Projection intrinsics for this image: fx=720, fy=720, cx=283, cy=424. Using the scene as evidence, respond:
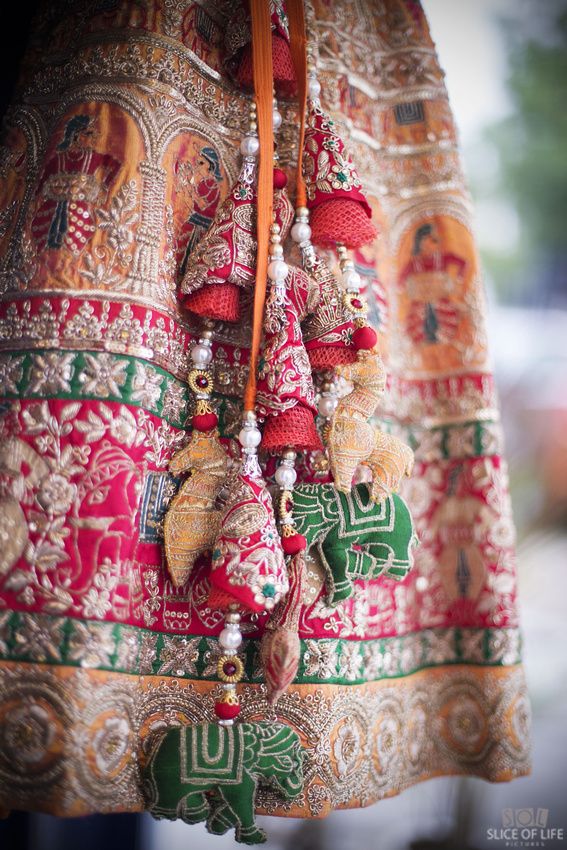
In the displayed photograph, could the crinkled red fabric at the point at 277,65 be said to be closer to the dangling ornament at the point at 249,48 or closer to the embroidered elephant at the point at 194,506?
the dangling ornament at the point at 249,48

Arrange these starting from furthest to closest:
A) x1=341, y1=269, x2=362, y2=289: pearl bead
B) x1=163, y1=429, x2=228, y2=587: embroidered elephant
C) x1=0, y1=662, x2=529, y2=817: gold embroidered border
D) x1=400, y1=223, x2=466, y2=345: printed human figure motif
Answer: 1. x1=400, y1=223, x2=466, y2=345: printed human figure motif
2. x1=341, y1=269, x2=362, y2=289: pearl bead
3. x1=163, y1=429, x2=228, y2=587: embroidered elephant
4. x1=0, y1=662, x2=529, y2=817: gold embroidered border

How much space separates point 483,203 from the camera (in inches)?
71.1

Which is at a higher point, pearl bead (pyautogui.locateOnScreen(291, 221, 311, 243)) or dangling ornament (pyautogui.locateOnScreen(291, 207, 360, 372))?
pearl bead (pyautogui.locateOnScreen(291, 221, 311, 243))

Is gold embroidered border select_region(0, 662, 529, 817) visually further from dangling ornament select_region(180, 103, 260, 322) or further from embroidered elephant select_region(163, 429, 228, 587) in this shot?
dangling ornament select_region(180, 103, 260, 322)

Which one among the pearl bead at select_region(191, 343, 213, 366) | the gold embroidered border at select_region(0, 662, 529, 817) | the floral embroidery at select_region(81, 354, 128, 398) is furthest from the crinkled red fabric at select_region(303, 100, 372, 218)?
the gold embroidered border at select_region(0, 662, 529, 817)

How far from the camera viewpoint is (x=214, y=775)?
2.43 feet

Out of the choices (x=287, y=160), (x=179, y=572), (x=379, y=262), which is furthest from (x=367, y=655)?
(x=287, y=160)

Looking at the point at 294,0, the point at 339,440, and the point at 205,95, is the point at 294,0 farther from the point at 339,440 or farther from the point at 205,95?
the point at 339,440

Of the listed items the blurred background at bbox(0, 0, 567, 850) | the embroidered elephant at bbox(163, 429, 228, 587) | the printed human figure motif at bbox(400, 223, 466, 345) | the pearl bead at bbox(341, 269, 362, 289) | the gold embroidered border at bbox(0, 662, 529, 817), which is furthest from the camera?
the blurred background at bbox(0, 0, 567, 850)

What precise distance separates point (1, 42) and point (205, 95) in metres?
0.35

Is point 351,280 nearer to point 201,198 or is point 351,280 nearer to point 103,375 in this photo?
point 201,198

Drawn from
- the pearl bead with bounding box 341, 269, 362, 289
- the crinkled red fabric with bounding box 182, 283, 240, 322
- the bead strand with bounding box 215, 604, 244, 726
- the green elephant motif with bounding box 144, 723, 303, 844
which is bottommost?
the green elephant motif with bounding box 144, 723, 303, 844

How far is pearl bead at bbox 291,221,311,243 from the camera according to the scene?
906 mm

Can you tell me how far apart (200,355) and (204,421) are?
80mm
